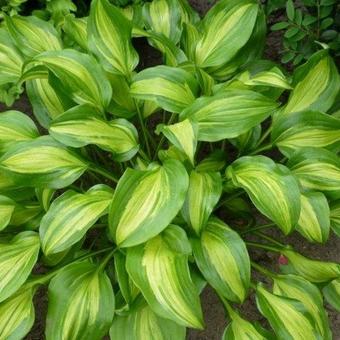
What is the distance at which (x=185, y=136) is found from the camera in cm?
131

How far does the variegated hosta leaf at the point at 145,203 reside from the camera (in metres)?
1.23

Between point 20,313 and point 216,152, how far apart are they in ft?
3.10

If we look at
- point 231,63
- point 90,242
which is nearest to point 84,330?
point 90,242

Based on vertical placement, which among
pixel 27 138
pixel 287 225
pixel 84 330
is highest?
pixel 27 138

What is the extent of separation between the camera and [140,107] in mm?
1804

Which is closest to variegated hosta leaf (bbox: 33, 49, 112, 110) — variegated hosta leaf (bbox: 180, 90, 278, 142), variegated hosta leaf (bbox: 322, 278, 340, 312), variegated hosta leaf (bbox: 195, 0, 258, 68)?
variegated hosta leaf (bbox: 180, 90, 278, 142)

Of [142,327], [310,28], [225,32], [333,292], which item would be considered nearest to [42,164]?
[142,327]

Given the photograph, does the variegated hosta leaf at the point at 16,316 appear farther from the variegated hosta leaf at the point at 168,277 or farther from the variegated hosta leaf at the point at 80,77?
the variegated hosta leaf at the point at 80,77

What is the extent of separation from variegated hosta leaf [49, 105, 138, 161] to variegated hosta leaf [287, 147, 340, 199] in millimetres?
574

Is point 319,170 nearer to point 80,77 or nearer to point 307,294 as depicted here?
point 307,294

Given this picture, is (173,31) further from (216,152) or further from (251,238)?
(251,238)

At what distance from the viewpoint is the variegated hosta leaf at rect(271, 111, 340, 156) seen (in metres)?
1.57

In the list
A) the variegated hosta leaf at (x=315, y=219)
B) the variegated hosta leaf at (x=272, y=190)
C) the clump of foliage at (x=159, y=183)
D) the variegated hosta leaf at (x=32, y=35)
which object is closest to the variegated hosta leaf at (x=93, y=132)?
the clump of foliage at (x=159, y=183)

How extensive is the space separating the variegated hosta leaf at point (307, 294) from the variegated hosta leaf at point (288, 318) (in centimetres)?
5
